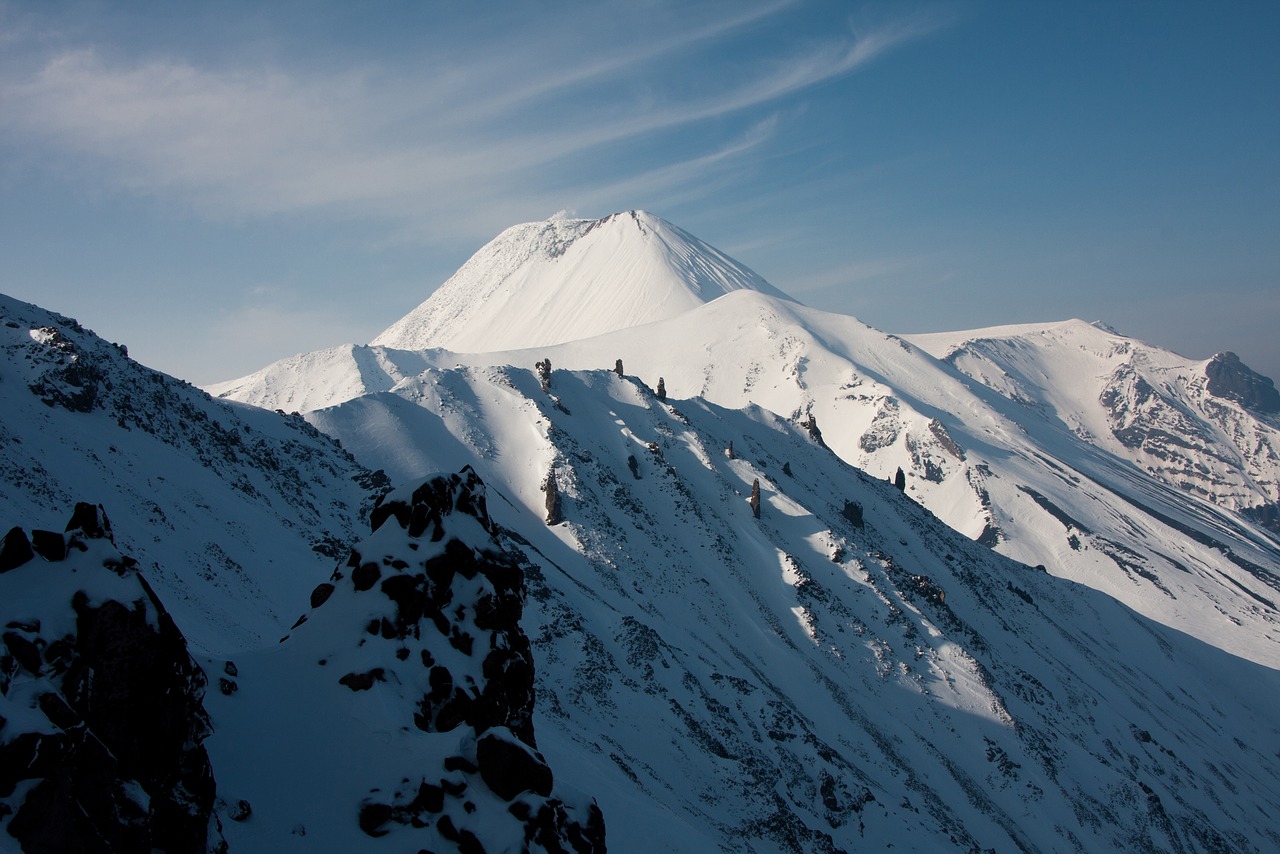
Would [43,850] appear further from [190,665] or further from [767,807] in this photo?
[767,807]

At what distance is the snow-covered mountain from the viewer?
5143 inches

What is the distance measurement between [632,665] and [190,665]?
33.4m

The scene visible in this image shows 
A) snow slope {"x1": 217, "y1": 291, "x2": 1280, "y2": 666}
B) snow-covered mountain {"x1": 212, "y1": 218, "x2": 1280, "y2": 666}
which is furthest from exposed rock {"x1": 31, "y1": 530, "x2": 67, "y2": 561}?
snow slope {"x1": 217, "y1": 291, "x2": 1280, "y2": 666}

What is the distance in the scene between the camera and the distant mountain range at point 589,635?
1468 cm

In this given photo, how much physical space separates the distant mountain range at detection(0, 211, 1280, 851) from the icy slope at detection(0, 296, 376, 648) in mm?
210

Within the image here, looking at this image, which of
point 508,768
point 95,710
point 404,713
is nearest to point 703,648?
point 404,713

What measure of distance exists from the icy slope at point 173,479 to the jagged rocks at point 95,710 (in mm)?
12200

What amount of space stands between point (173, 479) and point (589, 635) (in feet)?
75.2

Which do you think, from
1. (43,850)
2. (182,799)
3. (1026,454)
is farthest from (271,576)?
(1026,454)

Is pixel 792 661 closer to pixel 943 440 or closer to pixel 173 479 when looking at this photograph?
pixel 173 479

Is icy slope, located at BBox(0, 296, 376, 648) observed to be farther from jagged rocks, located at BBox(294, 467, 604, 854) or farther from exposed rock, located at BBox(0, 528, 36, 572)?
exposed rock, located at BBox(0, 528, 36, 572)

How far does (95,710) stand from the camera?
11.6m

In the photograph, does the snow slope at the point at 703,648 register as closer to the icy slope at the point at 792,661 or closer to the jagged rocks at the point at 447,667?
the jagged rocks at the point at 447,667

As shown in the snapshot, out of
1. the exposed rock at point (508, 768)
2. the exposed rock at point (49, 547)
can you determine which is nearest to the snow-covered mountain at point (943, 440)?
the exposed rock at point (508, 768)
